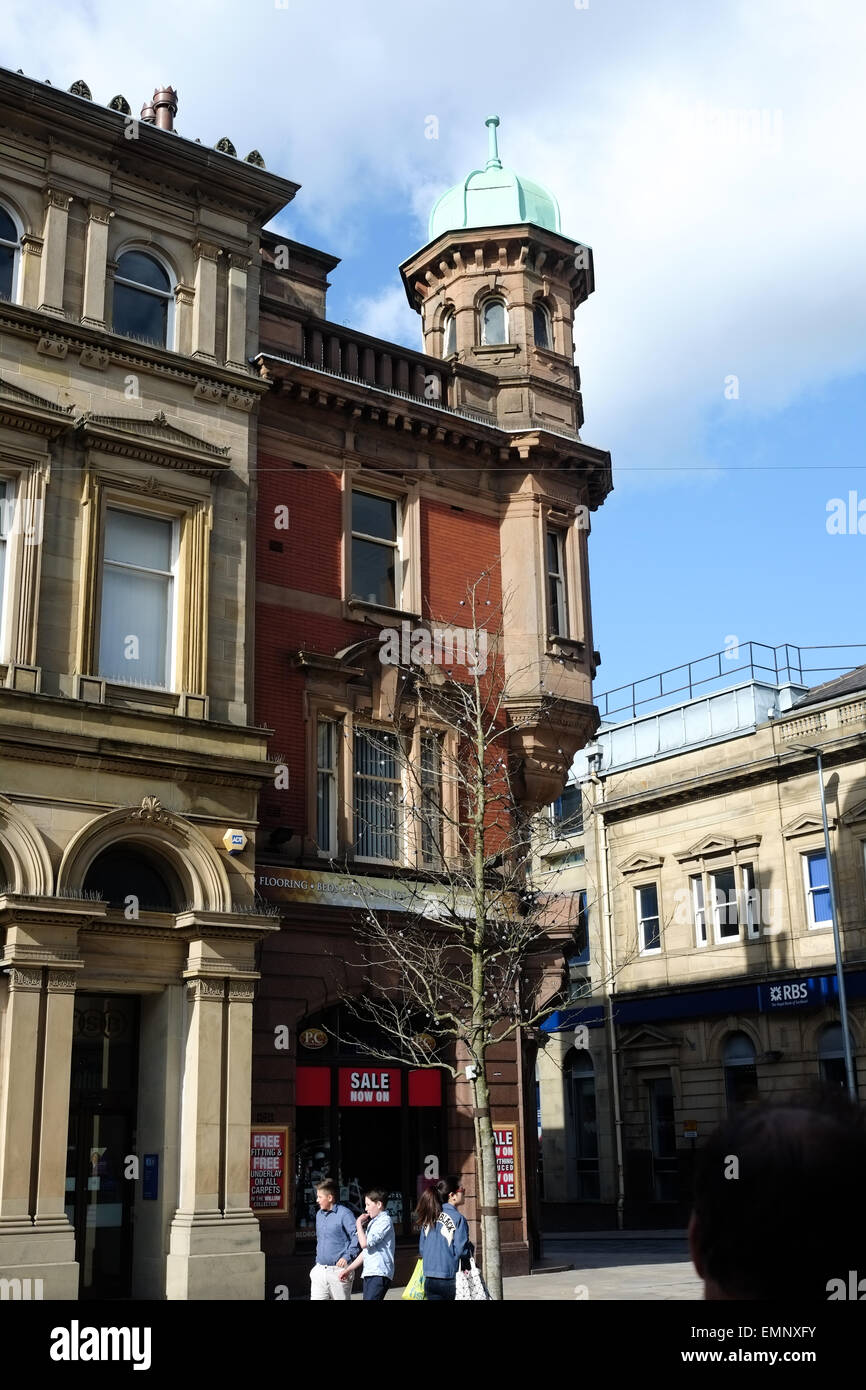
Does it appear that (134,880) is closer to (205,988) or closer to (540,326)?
(205,988)

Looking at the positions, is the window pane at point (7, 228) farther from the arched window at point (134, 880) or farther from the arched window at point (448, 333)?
the arched window at point (448, 333)

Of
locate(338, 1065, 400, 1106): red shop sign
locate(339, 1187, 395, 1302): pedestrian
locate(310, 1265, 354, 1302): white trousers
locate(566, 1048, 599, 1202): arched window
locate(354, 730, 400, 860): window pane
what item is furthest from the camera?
locate(566, 1048, 599, 1202): arched window

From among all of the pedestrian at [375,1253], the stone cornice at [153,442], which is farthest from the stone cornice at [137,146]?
the pedestrian at [375,1253]

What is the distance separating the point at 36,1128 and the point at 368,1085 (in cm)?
646

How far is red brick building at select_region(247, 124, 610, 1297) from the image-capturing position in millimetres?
23453

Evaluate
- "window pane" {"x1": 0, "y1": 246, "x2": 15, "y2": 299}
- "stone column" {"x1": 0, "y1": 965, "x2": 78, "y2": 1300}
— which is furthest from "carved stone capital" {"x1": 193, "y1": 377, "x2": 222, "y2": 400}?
"stone column" {"x1": 0, "y1": 965, "x2": 78, "y2": 1300}

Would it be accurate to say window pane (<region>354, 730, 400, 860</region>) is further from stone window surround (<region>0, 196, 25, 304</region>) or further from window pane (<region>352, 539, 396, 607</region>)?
stone window surround (<region>0, 196, 25, 304</region>)

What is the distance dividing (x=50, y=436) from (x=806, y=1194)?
70.1 feet

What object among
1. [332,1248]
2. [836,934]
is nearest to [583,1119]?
[836,934]

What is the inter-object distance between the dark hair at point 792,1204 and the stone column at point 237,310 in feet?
77.9

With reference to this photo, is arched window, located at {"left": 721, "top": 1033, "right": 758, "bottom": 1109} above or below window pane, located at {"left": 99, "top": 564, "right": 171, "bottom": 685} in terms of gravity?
below

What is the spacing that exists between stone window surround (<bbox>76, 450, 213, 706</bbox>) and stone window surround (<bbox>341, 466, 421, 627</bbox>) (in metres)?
3.42

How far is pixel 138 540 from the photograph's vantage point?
2286cm
